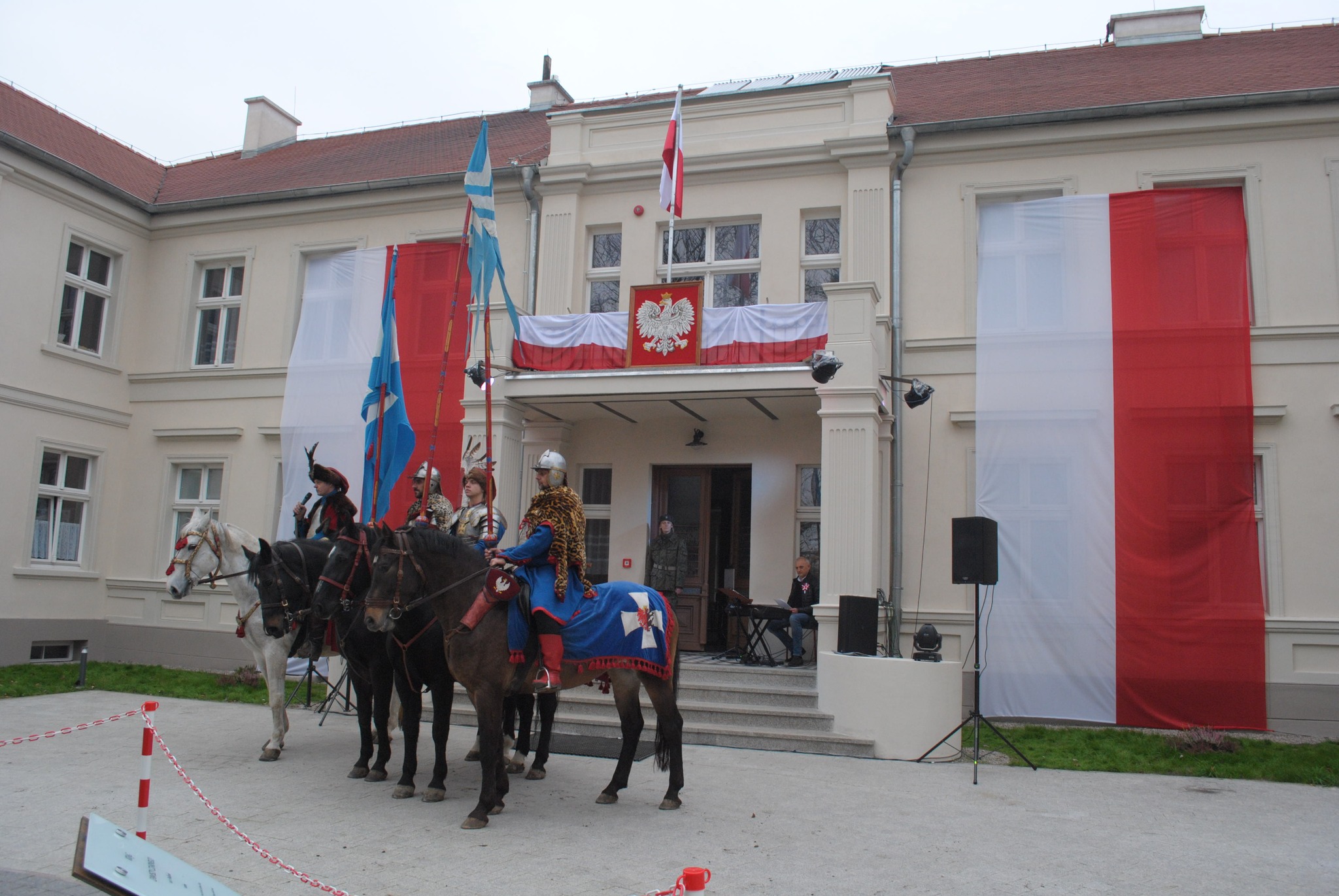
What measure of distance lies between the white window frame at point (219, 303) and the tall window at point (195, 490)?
1.67m

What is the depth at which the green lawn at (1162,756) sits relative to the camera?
851 centimetres

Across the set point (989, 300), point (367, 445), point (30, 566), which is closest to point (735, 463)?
point (989, 300)

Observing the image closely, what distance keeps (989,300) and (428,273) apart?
26.3 ft

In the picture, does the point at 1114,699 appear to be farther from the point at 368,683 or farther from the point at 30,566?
the point at 30,566

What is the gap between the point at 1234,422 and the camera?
10.6m

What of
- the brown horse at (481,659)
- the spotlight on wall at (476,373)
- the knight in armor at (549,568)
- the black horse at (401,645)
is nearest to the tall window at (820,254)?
the spotlight on wall at (476,373)

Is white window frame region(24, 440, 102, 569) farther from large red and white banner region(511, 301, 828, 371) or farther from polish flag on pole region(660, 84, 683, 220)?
polish flag on pole region(660, 84, 683, 220)

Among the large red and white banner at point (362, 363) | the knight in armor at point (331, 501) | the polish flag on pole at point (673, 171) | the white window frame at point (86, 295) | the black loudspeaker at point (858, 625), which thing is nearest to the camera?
the knight in armor at point (331, 501)

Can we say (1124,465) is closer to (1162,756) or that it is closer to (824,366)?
(1162,756)

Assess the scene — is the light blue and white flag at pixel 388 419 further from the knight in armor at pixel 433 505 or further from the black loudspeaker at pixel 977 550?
the black loudspeaker at pixel 977 550

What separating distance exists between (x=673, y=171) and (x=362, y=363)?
5538 millimetres

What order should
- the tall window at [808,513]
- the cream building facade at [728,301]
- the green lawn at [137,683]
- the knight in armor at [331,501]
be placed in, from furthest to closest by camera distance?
the tall window at [808,513]
the green lawn at [137,683]
the cream building facade at [728,301]
the knight in armor at [331,501]

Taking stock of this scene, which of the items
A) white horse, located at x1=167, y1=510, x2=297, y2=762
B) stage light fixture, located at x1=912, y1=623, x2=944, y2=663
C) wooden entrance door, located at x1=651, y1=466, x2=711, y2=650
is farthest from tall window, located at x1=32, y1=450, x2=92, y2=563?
stage light fixture, located at x1=912, y1=623, x2=944, y2=663

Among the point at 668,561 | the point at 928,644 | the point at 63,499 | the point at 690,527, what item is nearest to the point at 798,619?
the point at 668,561
